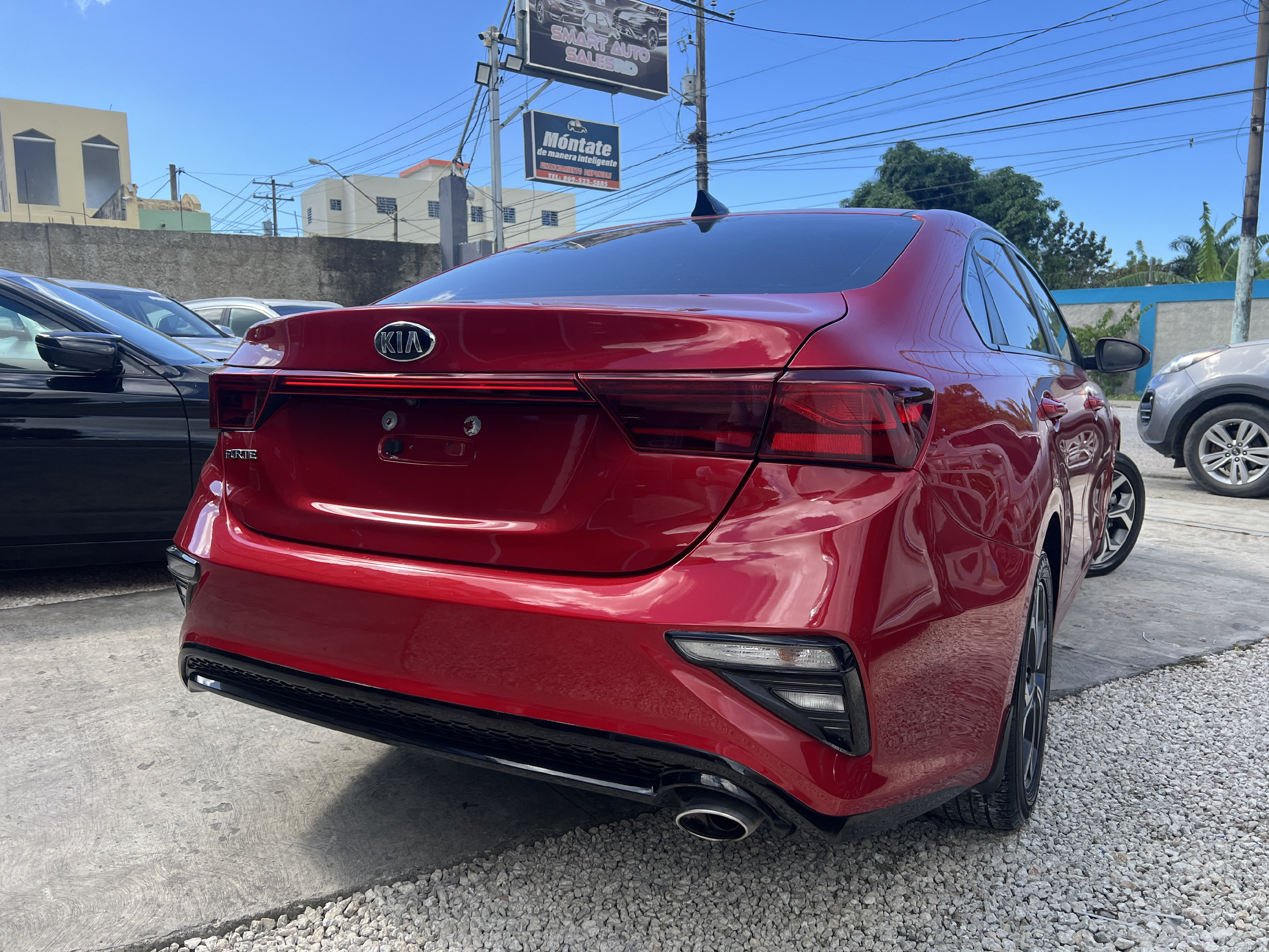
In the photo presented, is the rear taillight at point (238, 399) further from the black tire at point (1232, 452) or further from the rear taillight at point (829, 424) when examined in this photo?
the black tire at point (1232, 452)

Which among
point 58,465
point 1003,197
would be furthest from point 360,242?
point 1003,197

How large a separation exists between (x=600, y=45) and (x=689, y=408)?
3862cm

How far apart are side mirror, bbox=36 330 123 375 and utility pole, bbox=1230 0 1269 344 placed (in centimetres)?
1899

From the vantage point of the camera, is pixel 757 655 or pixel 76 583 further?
pixel 76 583

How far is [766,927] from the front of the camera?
1.89m

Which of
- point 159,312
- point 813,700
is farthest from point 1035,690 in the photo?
point 159,312

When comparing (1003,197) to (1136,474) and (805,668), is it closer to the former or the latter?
(1136,474)

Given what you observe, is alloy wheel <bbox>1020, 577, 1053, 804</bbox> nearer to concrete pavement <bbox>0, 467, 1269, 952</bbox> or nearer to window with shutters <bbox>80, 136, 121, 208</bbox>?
concrete pavement <bbox>0, 467, 1269, 952</bbox>

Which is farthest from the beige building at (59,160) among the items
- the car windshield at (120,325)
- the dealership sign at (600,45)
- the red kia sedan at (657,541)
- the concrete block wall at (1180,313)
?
the red kia sedan at (657,541)

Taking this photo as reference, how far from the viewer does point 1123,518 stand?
4.78m

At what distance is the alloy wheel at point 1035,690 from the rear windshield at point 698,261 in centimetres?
86

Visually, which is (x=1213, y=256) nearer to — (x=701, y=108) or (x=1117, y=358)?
(x=701, y=108)

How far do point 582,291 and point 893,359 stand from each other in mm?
766

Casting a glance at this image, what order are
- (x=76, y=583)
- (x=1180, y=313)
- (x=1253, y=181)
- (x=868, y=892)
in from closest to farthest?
(x=868, y=892)
(x=76, y=583)
(x=1253, y=181)
(x=1180, y=313)
